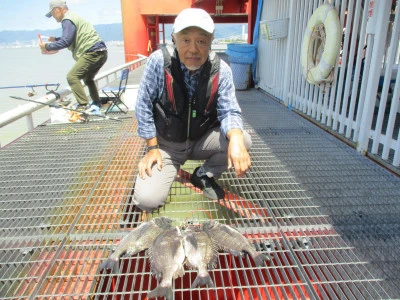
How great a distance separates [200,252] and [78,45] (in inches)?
186

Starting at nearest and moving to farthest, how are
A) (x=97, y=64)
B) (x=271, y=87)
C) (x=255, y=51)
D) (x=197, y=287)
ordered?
(x=197, y=287), (x=97, y=64), (x=271, y=87), (x=255, y=51)

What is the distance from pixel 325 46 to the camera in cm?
432

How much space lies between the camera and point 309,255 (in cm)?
205

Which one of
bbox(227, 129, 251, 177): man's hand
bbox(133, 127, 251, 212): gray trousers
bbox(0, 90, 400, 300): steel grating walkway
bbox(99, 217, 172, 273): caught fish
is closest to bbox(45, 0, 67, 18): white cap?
bbox(0, 90, 400, 300): steel grating walkway

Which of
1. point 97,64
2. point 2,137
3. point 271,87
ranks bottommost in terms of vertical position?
point 2,137

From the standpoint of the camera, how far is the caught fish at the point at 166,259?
170cm

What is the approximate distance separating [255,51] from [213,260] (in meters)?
6.91

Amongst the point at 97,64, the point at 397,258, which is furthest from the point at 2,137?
the point at 397,258

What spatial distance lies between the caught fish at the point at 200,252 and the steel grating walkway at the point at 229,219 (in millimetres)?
69

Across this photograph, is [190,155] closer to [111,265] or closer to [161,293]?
[111,265]

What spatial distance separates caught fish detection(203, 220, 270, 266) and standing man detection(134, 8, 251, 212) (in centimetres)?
49

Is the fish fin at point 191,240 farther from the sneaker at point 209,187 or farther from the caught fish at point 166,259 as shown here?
the sneaker at point 209,187

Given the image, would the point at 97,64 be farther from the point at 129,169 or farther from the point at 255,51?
the point at 255,51

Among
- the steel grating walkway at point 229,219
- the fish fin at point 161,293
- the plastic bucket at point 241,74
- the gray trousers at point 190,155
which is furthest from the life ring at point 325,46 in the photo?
the fish fin at point 161,293
